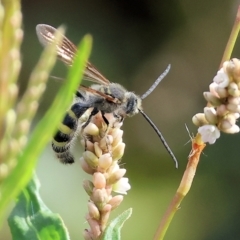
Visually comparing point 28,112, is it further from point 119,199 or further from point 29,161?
point 119,199

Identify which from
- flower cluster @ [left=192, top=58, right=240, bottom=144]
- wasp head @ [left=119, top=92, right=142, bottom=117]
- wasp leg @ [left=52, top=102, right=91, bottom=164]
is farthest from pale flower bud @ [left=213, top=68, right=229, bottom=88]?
wasp head @ [left=119, top=92, right=142, bottom=117]

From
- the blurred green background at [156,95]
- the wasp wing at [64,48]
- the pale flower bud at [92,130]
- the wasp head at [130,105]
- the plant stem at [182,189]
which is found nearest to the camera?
the plant stem at [182,189]

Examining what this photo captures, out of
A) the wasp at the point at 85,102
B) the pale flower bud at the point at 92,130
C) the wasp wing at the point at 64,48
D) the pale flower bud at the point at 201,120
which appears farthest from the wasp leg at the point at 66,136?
the pale flower bud at the point at 201,120

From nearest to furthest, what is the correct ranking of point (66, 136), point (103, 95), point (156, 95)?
point (66, 136), point (103, 95), point (156, 95)

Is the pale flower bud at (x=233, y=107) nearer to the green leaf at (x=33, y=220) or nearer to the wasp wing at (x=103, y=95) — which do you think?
the green leaf at (x=33, y=220)

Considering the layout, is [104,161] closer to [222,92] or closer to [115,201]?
[115,201]

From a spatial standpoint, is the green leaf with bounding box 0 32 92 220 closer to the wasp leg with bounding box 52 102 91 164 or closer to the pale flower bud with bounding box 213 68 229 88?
the pale flower bud with bounding box 213 68 229 88

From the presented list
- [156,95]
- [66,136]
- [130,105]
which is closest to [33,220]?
[66,136]
